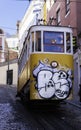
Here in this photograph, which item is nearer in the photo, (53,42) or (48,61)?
(48,61)

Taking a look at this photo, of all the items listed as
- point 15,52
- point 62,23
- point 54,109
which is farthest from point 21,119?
point 15,52

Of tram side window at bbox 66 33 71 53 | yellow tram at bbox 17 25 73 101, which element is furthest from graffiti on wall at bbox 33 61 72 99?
tram side window at bbox 66 33 71 53

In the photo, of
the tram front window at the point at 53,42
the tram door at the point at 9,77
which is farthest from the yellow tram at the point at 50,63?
the tram door at the point at 9,77

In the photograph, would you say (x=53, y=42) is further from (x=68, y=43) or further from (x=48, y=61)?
(x=48, y=61)

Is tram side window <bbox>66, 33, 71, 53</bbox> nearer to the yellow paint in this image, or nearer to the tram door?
the yellow paint

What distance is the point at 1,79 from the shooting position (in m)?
68.6

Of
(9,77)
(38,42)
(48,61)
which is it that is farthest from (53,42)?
(9,77)

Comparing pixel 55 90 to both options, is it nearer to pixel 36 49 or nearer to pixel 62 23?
pixel 36 49

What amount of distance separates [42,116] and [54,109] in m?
2.99

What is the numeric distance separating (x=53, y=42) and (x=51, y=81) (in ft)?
5.99

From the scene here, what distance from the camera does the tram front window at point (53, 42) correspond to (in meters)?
17.8

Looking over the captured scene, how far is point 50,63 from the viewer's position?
693 inches

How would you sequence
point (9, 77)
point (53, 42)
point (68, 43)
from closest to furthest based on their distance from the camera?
point (53, 42) < point (68, 43) < point (9, 77)

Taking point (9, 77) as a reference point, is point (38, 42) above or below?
above
